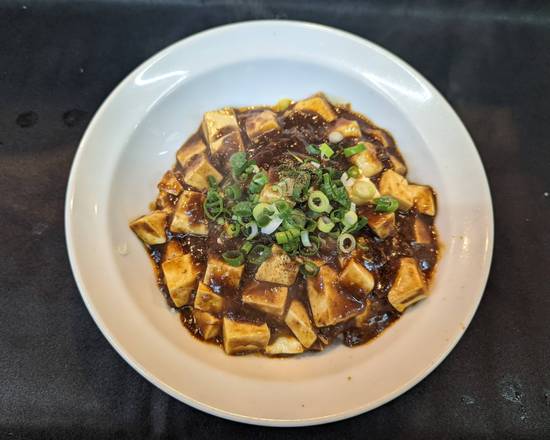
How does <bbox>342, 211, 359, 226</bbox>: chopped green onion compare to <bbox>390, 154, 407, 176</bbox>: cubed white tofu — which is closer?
<bbox>342, 211, 359, 226</bbox>: chopped green onion

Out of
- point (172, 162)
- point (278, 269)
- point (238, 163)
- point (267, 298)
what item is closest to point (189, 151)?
point (172, 162)

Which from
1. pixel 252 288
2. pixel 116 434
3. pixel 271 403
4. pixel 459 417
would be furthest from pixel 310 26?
pixel 116 434

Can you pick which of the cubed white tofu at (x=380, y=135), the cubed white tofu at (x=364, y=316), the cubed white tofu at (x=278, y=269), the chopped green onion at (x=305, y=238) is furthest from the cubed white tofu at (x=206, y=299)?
the cubed white tofu at (x=380, y=135)

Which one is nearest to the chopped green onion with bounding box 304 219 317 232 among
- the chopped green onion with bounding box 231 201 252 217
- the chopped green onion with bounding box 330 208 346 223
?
the chopped green onion with bounding box 330 208 346 223

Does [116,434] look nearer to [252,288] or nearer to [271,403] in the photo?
[271,403]

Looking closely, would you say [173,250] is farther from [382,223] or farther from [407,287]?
[407,287]

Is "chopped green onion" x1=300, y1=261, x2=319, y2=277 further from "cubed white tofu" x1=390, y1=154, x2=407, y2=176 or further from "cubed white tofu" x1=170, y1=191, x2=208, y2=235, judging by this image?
"cubed white tofu" x1=390, y1=154, x2=407, y2=176
